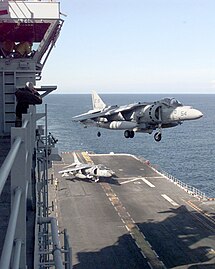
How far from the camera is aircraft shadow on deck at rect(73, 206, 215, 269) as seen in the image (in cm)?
3111

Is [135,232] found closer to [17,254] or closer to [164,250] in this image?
[164,250]

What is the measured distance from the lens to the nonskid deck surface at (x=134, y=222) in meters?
32.2

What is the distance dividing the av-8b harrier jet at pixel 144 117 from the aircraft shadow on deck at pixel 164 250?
29.8 ft

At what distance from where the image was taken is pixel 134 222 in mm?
40438

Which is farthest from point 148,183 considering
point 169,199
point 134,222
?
point 134,222

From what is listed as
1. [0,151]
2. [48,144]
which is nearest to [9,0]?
[48,144]

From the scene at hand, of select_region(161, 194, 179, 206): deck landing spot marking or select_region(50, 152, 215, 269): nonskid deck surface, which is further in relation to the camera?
select_region(161, 194, 179, 206): deck landing spot marking

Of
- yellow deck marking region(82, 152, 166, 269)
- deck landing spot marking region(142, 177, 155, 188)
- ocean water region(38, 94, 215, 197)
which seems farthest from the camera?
ocean water region(38, 94, 215, 197)

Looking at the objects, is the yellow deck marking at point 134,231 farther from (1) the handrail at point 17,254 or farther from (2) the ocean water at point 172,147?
(1) the handrail at point 17,254

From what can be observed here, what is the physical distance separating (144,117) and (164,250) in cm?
1167

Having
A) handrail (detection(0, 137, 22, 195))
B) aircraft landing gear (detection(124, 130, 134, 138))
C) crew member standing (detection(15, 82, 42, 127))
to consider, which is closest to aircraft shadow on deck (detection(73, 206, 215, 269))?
aircraft landing gear (detection(124, 130, 134, 138))

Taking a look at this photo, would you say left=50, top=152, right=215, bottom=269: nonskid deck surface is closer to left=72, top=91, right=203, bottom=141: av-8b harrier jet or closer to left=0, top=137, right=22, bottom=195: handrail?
left=72, top=91, right=203, bottom=141: av-8b harrier jet

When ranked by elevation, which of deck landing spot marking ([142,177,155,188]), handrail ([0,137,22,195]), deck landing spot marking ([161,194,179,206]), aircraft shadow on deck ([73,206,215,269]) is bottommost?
aircraft shadow on deck ([73,206,215,269])

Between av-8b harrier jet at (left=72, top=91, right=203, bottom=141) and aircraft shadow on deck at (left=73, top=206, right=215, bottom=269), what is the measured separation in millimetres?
9071
